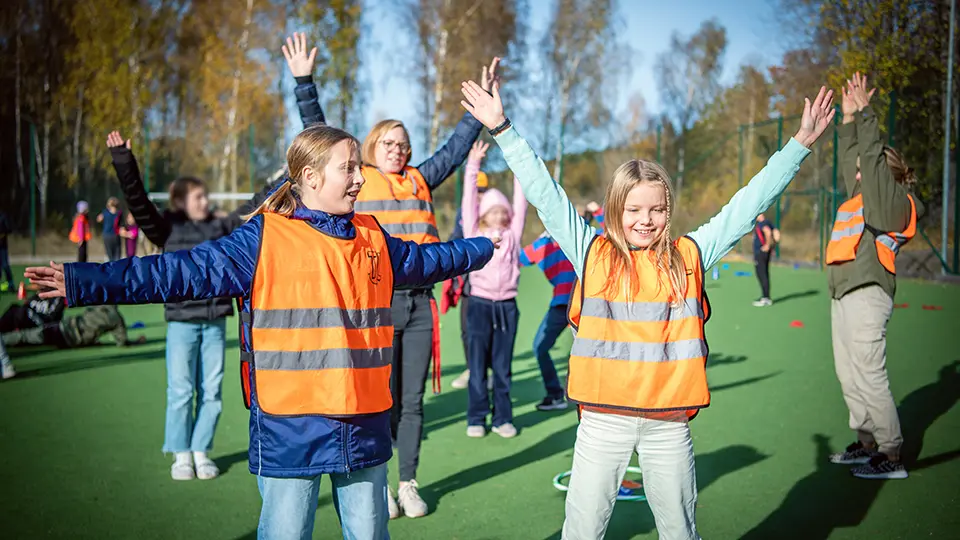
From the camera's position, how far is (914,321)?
1267 centimetres

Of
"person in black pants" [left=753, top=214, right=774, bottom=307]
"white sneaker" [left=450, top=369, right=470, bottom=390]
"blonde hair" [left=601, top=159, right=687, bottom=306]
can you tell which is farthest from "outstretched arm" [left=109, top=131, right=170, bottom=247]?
"person in black pants" [left=753, top=214, right=774, bottom=307]

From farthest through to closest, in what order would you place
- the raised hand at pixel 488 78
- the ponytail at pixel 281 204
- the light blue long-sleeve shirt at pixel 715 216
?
the raised hand at pixel 488 78 → the light blue long-sleeve shirt at pixel 715 216 → the ponytail at pixel 281 204

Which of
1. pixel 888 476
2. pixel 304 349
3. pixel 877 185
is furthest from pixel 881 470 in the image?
pixel 304 349

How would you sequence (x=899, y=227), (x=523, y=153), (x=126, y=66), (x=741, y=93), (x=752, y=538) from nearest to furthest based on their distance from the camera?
(x=523, y=153) < (x=752, y=538) < (x=899, y=227) < (x=126, y=66) < (x=741, y=93)

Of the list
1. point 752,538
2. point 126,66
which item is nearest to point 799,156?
point 752,538

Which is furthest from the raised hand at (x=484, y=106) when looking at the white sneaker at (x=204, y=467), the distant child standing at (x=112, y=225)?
the distant child standing at (x=112, y=225)

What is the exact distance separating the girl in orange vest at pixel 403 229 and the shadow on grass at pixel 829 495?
1.92m

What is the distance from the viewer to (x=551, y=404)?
767 cm

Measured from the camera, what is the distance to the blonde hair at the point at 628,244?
3.26 meters

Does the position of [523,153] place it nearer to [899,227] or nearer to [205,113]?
[899,227]

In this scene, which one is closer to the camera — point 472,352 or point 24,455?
point 24,455

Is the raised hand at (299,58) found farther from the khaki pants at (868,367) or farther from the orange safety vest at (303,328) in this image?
the khaki pants at (868,367)

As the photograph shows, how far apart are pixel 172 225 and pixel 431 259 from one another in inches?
121

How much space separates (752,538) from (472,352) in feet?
10.0
